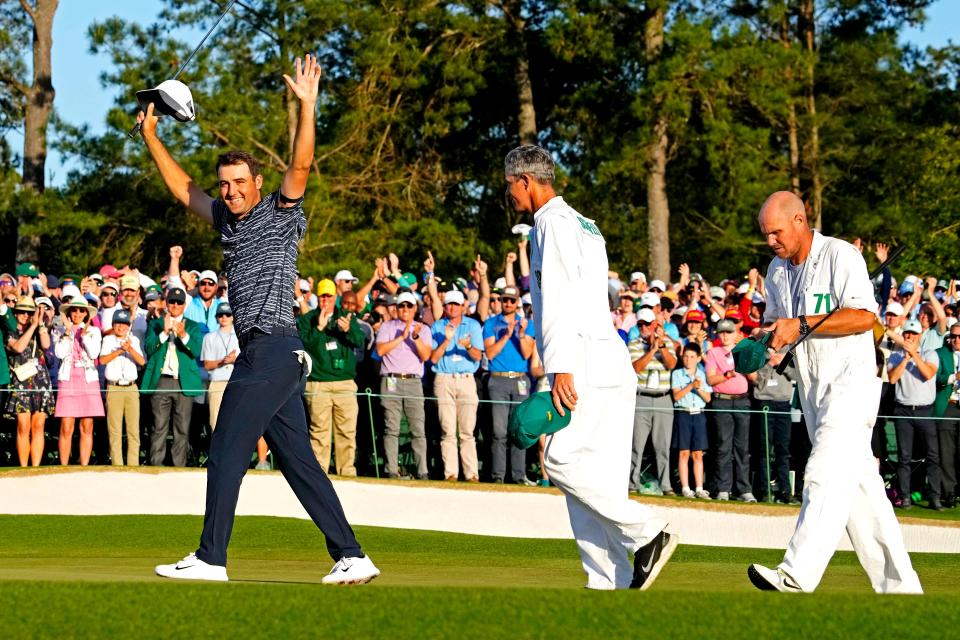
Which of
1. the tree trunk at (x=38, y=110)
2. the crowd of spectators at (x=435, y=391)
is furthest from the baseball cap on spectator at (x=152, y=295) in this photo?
the tree trunk at (x=38, y=110)

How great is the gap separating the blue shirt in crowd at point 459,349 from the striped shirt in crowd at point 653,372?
1.79 m

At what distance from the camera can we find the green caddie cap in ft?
22.5

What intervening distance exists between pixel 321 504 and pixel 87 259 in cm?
2338

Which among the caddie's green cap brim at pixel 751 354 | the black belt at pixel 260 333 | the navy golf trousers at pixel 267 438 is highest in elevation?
the black belt at pixel 260 333

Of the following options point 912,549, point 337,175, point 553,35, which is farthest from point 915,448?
point 337,175

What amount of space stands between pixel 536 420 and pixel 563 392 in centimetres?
18

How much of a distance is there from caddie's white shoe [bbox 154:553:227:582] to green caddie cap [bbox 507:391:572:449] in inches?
61.5

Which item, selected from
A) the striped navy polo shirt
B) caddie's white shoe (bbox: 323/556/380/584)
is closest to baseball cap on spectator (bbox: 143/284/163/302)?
the striped navy polo shirt

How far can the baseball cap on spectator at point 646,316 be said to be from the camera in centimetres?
1742

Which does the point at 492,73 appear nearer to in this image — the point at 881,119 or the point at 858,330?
the point at 881,119

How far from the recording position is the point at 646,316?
57.3ft

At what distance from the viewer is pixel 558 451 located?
7.01 meters

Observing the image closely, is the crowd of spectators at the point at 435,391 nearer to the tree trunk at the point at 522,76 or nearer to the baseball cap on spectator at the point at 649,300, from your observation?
the baseball cap on spectator at the point at 649,300

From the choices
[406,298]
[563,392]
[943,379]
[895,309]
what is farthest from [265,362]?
[943,379]
